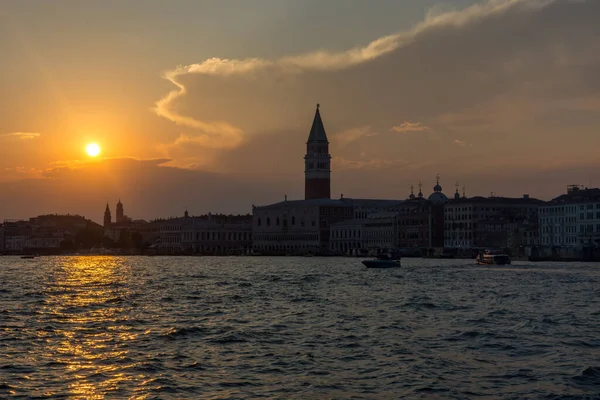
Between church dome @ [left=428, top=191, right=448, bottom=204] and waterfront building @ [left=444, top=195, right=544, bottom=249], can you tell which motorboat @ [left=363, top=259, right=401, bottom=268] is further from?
church dome @ [left=428, top=191, right=448, bottom=204]

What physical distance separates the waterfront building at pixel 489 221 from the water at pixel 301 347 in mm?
103470

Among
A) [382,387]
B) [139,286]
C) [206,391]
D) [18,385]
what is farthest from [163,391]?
[139,286]

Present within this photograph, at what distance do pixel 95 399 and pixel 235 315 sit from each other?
57.5 feet

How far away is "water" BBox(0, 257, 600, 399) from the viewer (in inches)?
803

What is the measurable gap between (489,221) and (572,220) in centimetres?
1979

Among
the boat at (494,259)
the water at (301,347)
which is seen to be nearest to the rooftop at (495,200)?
the boat at (494,259)

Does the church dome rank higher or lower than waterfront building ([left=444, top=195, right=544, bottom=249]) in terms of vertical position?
higher

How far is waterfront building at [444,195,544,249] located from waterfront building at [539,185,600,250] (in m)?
4.28

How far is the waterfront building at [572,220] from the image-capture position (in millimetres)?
130375

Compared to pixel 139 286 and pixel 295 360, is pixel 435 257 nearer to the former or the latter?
pixel 139 286

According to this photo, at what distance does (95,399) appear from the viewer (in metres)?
19.0

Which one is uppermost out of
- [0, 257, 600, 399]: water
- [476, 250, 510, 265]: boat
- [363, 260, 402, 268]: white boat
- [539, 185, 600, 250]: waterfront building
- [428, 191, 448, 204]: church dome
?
[428, 191, 448, 204]: church dome

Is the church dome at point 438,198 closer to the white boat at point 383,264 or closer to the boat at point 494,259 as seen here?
the boat at point 494,259

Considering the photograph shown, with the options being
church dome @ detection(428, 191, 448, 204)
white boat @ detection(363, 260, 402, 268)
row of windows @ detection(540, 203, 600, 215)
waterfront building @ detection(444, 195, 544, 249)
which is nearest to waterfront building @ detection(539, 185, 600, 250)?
row of windows @ detection(540, 203, 600, 215)
